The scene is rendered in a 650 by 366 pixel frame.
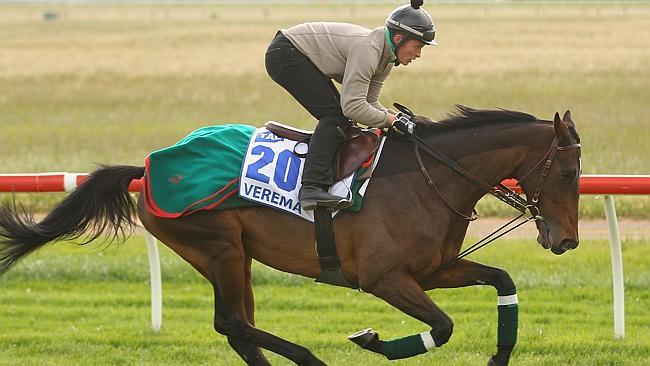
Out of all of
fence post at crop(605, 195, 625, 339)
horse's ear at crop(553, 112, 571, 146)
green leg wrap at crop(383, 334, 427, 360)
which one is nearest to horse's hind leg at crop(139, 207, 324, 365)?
green leg wrap at crop(383, 334, 427, 360)

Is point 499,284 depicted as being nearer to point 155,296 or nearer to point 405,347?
point 405,347

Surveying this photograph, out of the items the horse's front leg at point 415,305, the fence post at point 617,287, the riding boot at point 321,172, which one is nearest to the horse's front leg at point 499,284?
the horse's front leg at point 415,305

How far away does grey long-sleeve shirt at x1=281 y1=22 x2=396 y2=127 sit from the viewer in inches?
227

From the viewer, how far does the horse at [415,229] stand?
5.79 metres

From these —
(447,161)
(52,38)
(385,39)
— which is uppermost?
(385,39)

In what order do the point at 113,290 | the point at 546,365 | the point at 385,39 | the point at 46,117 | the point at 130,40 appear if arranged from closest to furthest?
the point at 385,39 < the point at 546,365 < the point at 113,290 < the point at 46,117 < the point at 130,40

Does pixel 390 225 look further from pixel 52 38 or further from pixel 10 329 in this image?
pixel 52 38

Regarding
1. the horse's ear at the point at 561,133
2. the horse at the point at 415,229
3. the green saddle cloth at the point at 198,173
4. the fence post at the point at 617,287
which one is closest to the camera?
the horse's ear at the point at 561,133

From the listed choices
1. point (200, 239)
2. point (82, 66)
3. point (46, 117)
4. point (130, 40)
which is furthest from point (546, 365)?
point (130, 40)

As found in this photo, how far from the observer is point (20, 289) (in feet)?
30.6

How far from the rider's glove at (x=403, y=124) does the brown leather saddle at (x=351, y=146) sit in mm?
162

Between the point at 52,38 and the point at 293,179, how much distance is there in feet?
156

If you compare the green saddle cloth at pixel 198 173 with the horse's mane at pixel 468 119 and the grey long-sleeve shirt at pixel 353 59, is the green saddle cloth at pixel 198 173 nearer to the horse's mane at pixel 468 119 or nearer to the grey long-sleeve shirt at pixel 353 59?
the grey long-sleeve shirt at pixel 353 59

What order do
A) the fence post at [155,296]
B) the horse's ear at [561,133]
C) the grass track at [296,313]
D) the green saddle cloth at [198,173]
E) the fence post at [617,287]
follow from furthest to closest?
1. the fence post at [155,296]
2. the fence post at [617,287]
3. the grass track at [296,313]
4. the green saddle cloth at [198,173]
5. the horse's ear at [561,133]
